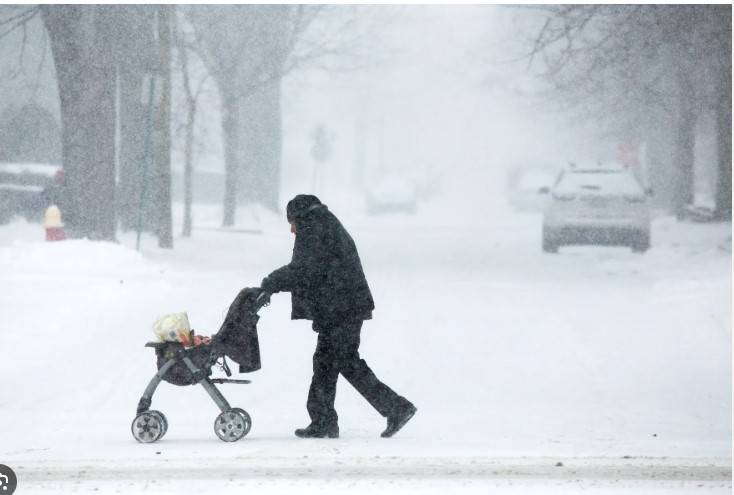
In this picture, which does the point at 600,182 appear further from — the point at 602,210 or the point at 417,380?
the point at 417,380

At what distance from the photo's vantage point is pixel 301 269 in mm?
7992

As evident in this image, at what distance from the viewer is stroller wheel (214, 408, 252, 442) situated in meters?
8.41

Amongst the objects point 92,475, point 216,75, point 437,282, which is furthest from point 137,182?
point 92,475

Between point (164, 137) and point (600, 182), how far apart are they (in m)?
7.60

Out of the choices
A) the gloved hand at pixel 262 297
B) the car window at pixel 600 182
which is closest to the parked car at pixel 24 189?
the car window at pixel 600 182

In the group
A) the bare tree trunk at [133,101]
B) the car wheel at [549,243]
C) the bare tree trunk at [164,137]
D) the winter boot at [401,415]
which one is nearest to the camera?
the winter boot at [401,415]

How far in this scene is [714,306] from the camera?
14.4 m

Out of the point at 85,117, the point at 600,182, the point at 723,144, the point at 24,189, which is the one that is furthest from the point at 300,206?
the point at 723,144

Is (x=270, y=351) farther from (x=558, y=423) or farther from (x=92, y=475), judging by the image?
(x=92, y=475)

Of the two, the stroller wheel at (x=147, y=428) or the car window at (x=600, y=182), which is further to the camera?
the car window at (x=600, y=182)

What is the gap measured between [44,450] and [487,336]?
6.15m

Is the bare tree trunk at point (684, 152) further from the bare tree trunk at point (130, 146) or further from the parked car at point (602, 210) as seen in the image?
the bare tree trunk at point (130, 146)

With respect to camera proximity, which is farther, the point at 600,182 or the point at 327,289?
the point at 600,182

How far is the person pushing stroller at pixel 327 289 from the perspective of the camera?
316 inches
